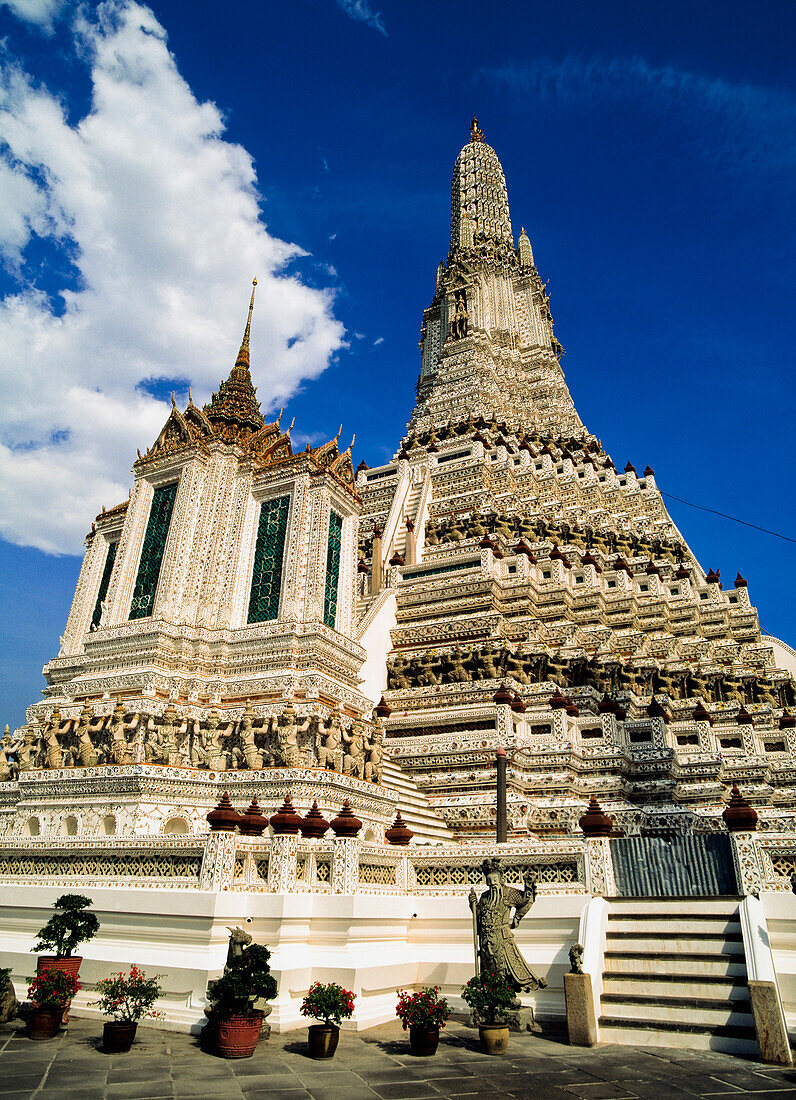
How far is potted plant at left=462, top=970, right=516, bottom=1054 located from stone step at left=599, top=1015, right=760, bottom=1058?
1.13 metres

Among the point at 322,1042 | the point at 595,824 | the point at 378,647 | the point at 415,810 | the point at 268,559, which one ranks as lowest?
the point at 322,1042

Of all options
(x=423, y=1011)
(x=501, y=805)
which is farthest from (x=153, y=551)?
(x=423, y=1011)

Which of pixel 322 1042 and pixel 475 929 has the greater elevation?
pixel 475 929

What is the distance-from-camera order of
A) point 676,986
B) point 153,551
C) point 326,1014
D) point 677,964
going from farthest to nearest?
point 153,551 < point 677,964 < point 676,986 < point 326,1014

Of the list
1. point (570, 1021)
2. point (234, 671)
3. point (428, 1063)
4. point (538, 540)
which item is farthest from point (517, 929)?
point (538, 540)

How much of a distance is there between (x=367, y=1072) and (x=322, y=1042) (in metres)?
0.66

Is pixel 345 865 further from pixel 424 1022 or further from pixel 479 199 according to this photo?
pixel 479 199

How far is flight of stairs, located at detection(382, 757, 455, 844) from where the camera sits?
1612 cm

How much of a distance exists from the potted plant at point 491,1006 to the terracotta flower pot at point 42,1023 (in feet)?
14.4

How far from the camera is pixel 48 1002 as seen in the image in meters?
7.80

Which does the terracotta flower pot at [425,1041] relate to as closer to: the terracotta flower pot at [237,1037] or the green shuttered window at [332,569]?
the terracotta flower pot at [237,1037]

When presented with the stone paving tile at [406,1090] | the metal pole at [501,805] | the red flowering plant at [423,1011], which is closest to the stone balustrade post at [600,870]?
the metal pole at [501,805]

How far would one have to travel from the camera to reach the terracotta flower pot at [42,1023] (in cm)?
773

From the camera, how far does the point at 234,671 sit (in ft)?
60.7
